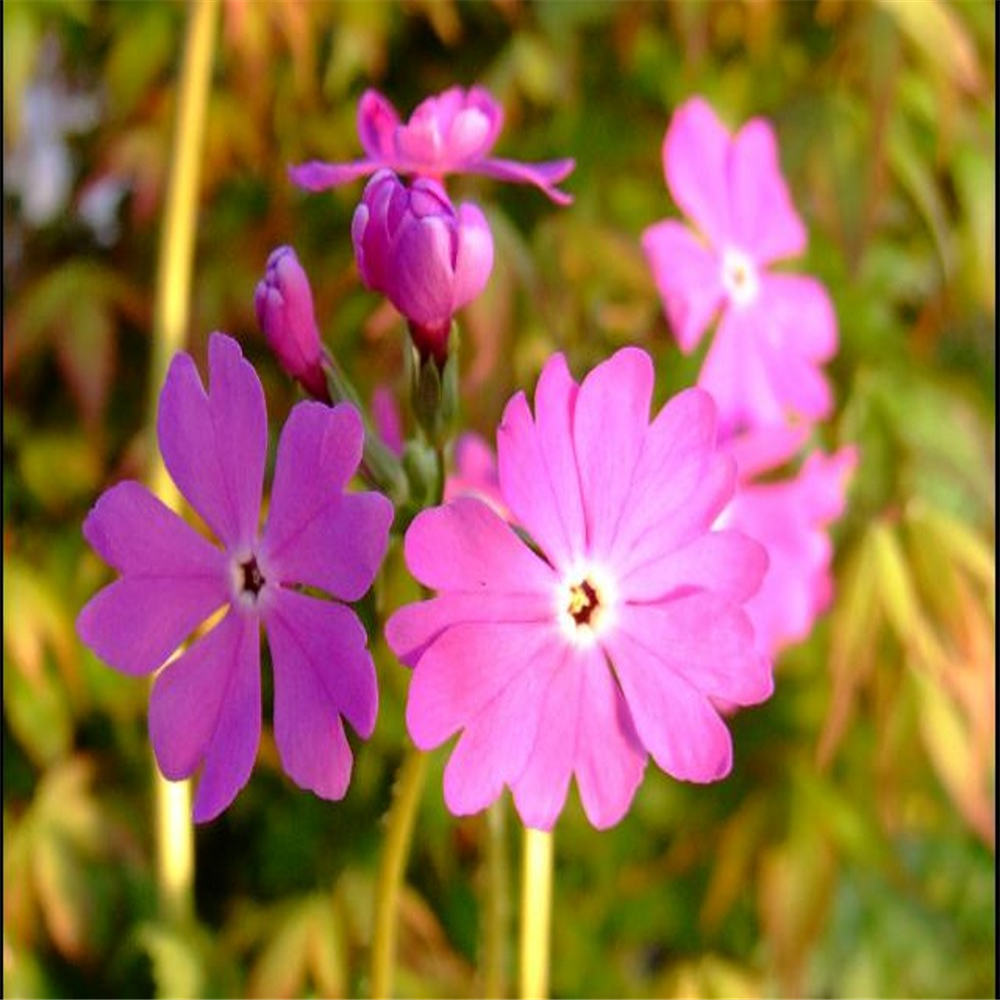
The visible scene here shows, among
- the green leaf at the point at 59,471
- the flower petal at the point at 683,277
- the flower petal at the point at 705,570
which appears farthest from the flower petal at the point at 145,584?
the green leaf at the point at 59,471

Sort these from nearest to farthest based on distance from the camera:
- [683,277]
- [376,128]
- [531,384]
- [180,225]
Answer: [376,128] < [683,277] < [180,225] < [531,384]

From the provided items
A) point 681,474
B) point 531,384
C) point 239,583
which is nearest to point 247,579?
point 239,583

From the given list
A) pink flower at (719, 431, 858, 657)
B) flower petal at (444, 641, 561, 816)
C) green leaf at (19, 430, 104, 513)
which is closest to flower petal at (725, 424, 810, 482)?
pink flower at (719, 431, 858, 657)

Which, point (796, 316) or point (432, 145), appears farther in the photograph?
point (796, 316)

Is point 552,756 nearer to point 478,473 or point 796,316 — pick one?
point 478,473

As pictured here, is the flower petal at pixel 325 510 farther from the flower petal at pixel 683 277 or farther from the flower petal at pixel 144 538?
the flower petal at pixel 683 277

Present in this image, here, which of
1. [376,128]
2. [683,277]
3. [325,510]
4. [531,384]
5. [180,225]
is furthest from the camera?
[531,384]
